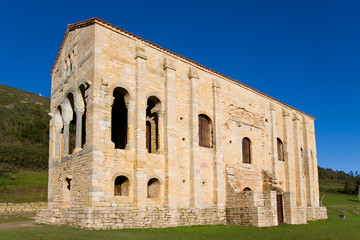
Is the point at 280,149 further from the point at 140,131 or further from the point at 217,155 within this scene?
the point at 140,131

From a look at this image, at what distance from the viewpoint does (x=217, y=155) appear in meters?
20.9

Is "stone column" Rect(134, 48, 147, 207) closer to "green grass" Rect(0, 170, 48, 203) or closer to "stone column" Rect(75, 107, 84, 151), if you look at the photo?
"stone column" Rect(75, 107, 84, 151)

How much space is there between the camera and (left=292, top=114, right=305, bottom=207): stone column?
28.4 meters

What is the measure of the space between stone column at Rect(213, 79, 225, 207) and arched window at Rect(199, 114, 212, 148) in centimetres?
35

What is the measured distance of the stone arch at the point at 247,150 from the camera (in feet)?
78.8

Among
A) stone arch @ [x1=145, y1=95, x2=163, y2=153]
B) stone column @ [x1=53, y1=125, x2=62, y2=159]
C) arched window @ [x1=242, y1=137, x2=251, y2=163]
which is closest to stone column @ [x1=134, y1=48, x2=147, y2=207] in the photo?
stone arch @ [x1=145, y1=95, x2=163, y2=153]

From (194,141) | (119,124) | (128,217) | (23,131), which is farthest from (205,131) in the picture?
(23,131)

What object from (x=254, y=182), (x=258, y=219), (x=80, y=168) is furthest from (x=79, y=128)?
(x=254, y=182)

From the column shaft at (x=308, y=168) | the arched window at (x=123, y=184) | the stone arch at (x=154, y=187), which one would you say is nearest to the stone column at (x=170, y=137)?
Result: the stone arch at (x=154, y=187)

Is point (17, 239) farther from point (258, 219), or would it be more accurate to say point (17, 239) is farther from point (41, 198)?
point (41, 198)

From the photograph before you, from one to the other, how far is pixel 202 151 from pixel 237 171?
12.1 ft

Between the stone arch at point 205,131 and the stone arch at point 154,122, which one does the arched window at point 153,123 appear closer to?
the stone arch at point 154,122

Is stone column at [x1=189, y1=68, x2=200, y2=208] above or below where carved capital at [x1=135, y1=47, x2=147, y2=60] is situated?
below

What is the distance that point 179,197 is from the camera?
59.7 ft
